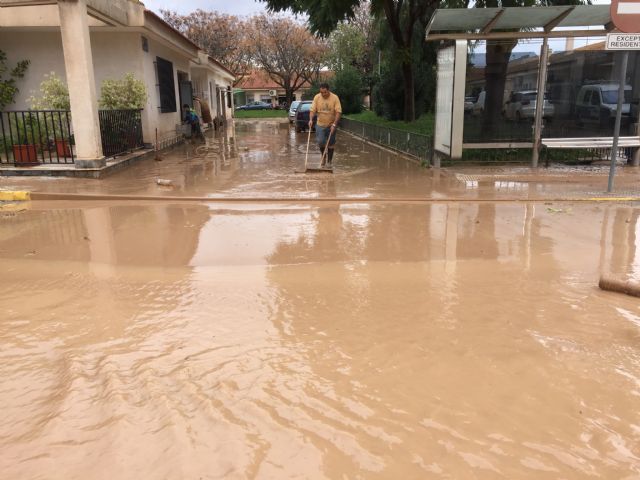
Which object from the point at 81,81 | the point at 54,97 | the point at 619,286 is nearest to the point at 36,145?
the point at 54,97

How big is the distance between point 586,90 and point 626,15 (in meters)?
4.26

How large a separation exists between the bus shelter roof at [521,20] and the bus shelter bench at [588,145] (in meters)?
2.19

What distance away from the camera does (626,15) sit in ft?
25.9

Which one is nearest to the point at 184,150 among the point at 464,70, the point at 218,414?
the point at 464,70

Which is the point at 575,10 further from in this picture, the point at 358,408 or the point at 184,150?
the point at 184,150

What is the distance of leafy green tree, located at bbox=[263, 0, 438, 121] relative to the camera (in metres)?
15.3

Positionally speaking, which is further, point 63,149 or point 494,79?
point 63,149

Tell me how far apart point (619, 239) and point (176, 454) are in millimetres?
5832

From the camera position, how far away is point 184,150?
57.6ft

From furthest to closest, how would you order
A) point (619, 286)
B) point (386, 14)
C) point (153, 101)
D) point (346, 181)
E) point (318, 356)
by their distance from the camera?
point (386, 14), point (153, 101), point (346, 181), point (619, 286), point (318, 356)

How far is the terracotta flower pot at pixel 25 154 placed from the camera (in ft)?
37.6

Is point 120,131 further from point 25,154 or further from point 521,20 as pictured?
point 521,20

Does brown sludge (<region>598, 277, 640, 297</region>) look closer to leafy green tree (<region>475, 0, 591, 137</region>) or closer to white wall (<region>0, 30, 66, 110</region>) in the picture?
leafy green tree (<region>475, 0, 591, 137</region>)

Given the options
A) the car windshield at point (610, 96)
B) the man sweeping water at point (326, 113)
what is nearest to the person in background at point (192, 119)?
the man sweeping water at point (326, 113)
